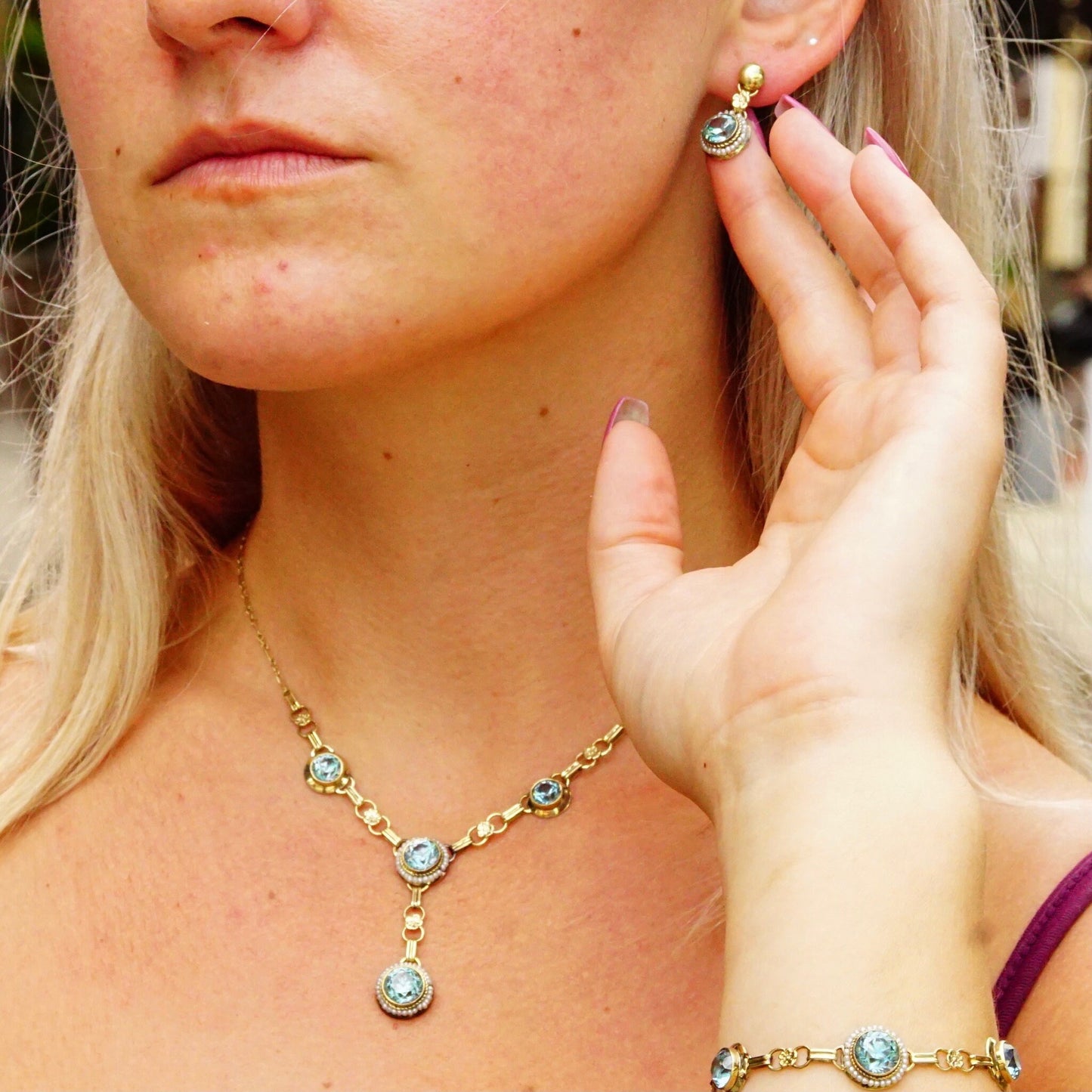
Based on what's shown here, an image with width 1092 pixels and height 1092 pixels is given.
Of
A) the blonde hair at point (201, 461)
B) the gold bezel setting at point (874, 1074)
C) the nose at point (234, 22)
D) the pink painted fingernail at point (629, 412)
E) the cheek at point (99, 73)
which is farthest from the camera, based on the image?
the blonde hair at point (201, 461)

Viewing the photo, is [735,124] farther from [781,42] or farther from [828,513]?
[828,513]

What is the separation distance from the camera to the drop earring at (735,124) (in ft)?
6.24

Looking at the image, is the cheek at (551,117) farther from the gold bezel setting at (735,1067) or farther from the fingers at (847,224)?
the gold bezel setting at (735,1067)

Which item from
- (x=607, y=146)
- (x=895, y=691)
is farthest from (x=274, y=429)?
(x=895, y=691)

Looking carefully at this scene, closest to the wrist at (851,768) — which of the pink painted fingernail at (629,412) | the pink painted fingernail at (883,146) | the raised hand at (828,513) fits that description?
the raised hand at (828,513)

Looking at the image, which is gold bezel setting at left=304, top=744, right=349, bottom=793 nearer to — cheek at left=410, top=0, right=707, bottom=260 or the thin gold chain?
the thin gold chain

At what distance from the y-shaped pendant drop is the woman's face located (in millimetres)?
609

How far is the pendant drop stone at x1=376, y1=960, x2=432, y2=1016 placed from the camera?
1688 millimetres

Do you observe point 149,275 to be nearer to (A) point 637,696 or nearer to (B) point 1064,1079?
(A) point 637,696

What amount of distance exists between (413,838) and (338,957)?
0.63 ft

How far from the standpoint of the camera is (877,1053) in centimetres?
126

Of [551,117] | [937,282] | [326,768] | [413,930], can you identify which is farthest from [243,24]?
[413,930]

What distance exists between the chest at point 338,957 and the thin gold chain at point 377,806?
0.07ft

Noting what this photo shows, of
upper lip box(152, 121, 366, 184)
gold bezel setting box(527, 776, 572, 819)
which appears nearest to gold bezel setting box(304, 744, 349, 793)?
gold bezel setting box(527, 776, 572, 819)
